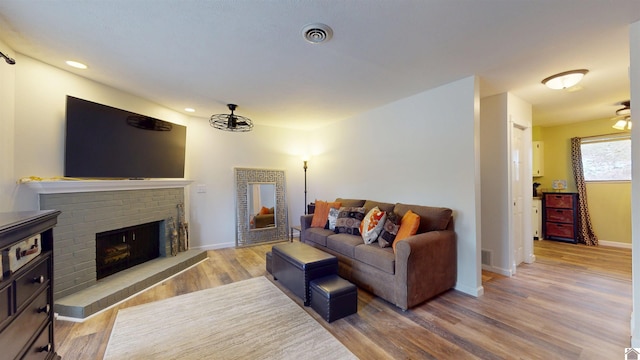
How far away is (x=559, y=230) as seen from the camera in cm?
494

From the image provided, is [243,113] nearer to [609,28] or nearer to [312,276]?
[312,276]

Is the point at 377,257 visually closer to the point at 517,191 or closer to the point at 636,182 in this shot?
the point at 636,182

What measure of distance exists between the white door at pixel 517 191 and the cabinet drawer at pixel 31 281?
177 inches

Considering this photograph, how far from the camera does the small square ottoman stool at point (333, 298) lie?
7.17 feet

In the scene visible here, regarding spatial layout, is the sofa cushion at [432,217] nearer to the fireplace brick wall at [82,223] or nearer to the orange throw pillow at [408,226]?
the orange throw pillow at [408,226]

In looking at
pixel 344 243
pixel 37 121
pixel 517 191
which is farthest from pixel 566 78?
pixel 37 121

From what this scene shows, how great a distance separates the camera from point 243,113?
13.7ft

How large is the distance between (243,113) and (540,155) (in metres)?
6.35

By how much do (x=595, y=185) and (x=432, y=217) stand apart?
4.50 metres

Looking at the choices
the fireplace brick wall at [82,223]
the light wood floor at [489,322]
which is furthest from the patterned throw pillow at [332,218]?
the fireplace brick wall at [82,223]

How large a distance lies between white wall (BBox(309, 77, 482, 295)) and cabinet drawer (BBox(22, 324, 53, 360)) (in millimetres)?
3487

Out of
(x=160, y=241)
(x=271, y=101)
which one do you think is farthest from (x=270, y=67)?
(x=160, y=241)

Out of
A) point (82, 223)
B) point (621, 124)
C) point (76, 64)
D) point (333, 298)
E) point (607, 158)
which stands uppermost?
point (76, 64)

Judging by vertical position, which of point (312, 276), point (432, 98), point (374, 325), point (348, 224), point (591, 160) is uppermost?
point (432, 98)
